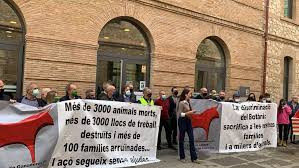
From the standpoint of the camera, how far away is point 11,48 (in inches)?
384

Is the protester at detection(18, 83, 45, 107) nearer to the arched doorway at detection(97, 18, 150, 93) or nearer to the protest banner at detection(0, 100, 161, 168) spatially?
the protest banner at detection(0, 100, 161, 168)

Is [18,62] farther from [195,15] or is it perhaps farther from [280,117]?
[280,117]

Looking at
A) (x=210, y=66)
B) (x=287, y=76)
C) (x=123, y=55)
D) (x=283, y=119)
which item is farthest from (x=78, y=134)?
(x=287, y=76)

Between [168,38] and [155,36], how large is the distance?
590 millimetres

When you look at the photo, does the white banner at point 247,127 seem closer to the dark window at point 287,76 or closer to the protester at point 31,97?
the protester at point 31,97

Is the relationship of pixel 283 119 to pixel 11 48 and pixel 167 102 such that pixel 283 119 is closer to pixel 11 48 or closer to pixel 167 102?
pixel 167 102

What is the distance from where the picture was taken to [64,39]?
33.7 ft

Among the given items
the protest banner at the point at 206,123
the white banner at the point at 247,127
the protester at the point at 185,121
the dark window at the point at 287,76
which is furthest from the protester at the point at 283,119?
the dark window at the point at 287,76

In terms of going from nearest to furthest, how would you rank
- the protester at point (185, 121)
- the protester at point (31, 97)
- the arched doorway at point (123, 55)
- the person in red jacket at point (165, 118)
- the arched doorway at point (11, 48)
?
1. the protester at point (31, 97)
2. the protester at point (185, 121)
3. the arched doorway at point (11, 48)
4. the person in red jacket at point (165, 118)
5. the arched doorway at point (123, 55)

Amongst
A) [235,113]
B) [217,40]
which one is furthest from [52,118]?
[217,40]

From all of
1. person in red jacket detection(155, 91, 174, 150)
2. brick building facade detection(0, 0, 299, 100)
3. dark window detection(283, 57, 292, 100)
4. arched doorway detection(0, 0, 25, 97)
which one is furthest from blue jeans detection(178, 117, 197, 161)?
dark window detection(283, 57, 292, 100)

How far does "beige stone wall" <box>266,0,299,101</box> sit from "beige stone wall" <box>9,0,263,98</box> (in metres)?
0.96

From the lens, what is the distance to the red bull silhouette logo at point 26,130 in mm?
6102

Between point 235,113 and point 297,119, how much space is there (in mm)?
3031
